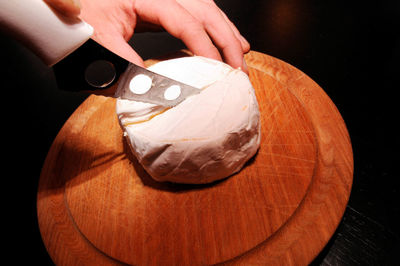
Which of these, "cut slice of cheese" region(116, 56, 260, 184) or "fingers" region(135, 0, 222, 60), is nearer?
"cut slice of cheese" region(116, 56, 260, 184)

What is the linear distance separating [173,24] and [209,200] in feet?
3.28

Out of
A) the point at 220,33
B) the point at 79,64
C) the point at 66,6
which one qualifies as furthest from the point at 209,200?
the point at 220,33

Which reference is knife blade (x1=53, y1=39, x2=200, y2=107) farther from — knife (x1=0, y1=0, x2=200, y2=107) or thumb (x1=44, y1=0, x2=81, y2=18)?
thumb (x1=44, y1=0, x2=81, y2=18)

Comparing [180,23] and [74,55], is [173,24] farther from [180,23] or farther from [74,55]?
[74,55]

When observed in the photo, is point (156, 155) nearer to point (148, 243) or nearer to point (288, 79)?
point (148, 243)

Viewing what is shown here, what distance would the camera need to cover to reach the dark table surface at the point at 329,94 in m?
1.02

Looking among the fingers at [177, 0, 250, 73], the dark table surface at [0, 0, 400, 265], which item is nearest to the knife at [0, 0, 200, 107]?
the fingers at [177, 0, 250, 73]

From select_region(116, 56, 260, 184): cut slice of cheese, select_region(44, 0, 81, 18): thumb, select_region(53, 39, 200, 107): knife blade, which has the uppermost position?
select_region(44, 0, 81, 18): thumb

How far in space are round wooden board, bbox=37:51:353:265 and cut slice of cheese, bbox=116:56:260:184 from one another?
9 centimetres

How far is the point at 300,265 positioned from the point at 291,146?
1.54 ft

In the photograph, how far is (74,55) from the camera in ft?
2.71

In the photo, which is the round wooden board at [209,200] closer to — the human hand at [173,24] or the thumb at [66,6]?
the human hand at [173,24]

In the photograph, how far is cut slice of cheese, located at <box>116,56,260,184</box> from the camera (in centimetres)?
91

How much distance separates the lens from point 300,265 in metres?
0.80
